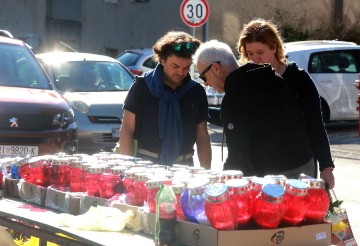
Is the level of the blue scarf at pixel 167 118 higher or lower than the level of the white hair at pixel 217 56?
lower

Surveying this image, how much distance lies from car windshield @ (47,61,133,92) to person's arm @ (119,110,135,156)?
8.23 m

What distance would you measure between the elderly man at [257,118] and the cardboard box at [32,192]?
959mm

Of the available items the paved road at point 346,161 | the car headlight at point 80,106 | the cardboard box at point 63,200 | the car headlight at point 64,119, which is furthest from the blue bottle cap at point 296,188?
the car headlight at point 80,106

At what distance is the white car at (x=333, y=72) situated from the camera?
1958 centimetres

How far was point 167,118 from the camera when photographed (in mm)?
5875

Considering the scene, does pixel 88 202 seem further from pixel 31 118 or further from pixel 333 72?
pixel 333 72

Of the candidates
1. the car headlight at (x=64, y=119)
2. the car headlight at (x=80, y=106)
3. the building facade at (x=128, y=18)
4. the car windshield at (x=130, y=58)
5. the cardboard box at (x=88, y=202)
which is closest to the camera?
the cardboard box at (x=88, y=202)

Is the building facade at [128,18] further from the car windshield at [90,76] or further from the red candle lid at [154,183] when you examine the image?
the red candle lid at [154,183]

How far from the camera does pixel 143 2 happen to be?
3338 centimetres

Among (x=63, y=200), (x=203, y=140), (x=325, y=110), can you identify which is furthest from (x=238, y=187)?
(x=325, y=110)

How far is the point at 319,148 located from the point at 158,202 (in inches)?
60.5

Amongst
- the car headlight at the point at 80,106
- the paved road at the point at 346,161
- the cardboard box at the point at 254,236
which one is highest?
the cardboard box at the point at 254,236

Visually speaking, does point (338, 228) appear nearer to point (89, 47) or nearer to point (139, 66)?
point (139, 66)

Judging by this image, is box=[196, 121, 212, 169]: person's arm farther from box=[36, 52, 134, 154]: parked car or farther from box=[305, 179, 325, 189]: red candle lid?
box=[36, 52, 134, 154]: parked car
